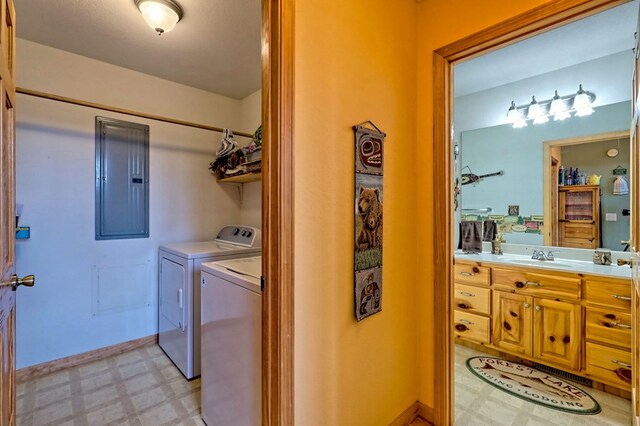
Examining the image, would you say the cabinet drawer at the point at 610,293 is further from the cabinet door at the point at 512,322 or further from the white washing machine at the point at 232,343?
the white washing machine at the point at 232,343

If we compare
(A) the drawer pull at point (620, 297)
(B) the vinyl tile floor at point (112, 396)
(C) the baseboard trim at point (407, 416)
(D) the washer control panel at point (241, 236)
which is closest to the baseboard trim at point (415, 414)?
(C) the baseboard trim at point (407, 416)

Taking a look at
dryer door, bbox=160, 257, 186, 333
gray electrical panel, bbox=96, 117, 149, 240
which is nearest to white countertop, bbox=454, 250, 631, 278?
dryer door, bbox=160, 257, 186, 333

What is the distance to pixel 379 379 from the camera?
1.47 meters

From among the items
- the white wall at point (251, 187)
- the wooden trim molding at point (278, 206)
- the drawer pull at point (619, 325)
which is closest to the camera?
the wooden trim molding at point (278, 206)

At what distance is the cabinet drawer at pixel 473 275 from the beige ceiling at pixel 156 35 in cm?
259

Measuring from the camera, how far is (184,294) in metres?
2.15

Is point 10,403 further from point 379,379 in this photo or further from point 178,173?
point 178,173

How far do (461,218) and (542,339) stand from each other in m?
1.29

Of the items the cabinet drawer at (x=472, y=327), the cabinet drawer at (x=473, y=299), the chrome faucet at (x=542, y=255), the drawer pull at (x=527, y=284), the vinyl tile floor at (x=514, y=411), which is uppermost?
the chrome faucet at (x=542, y=255)

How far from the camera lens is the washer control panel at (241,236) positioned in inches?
99.9

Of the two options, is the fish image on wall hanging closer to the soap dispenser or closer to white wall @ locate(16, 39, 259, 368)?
the soap dispenser

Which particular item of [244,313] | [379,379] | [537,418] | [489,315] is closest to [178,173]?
[244,313]

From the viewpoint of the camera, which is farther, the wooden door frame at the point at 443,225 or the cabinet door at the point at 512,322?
the cabinet door at the point at 512,322

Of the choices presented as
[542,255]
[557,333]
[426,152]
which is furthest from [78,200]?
[542,255]
